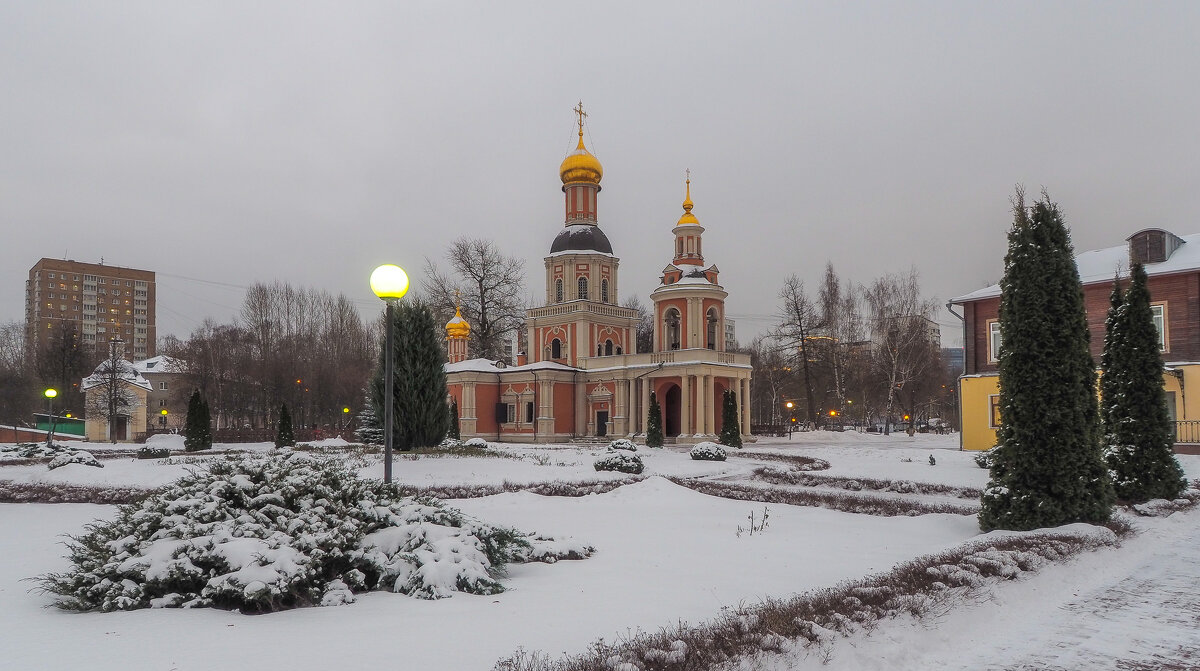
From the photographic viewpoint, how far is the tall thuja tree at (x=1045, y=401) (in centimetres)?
1010

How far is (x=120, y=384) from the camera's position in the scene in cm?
4388

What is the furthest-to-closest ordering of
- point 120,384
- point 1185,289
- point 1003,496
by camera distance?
point 120,384 < point 1185,289 < point 1003,496

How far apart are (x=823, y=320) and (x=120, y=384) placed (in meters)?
42.9

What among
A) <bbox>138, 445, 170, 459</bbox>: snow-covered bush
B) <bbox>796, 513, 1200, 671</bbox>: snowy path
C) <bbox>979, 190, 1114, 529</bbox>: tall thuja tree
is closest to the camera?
<bbox>796, 513, 1200, 671</bbox>: snowy path

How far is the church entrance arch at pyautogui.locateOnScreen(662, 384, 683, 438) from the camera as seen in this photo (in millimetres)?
45312

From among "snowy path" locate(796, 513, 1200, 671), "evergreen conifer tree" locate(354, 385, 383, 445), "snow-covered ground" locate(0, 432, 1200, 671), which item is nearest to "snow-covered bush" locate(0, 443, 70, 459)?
"evergreen conifer tree" locate(354, 385, 383, 445)

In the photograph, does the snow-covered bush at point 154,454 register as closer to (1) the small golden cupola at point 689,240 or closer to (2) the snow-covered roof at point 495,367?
(2) the snow-covered roof at point 495,367

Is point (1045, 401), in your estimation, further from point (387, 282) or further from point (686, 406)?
point (686, 406)

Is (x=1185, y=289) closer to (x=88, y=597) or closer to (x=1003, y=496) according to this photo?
(x=1003, y=496)

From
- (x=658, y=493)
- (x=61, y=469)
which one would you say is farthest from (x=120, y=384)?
(x=658, y=493)

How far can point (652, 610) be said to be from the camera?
5.78 metres

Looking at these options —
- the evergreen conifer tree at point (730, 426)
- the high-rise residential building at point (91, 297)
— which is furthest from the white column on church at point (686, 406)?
the high-rise residential building at point (91, 297)

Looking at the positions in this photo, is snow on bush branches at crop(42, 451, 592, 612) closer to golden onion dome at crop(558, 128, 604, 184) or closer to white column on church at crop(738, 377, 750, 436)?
white column on church at crop(738, 377, 750, 436)

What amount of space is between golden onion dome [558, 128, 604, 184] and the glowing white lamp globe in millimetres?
43170
